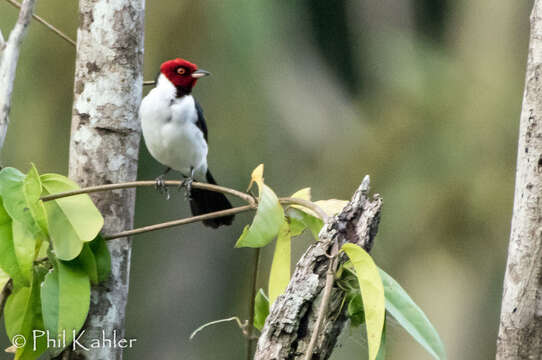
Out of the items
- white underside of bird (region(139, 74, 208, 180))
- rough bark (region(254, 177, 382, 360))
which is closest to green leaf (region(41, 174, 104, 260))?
rough bark (region(254, 177, 382, 360))

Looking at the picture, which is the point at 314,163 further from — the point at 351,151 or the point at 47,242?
the point at 47,242

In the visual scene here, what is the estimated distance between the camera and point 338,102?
6.15 meters

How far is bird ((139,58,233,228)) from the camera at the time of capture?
2926 millimetres

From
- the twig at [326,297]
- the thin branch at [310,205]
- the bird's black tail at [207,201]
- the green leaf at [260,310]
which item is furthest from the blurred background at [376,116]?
the twig at [326,297]

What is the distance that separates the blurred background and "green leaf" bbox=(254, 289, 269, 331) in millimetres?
3722

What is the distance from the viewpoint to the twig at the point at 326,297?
141 cm

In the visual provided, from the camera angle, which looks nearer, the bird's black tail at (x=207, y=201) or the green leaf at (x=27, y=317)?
the green leaf at (x=27, y=317)

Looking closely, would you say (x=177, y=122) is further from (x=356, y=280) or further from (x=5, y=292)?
(x=356, y=280)

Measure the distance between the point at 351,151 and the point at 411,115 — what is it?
23.2 inches

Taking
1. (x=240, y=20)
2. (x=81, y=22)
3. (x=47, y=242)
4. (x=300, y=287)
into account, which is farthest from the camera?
(x=240, y=20)

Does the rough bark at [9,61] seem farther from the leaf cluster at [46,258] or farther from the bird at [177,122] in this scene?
the bird at [177,122]

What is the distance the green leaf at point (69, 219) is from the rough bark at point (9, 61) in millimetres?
207

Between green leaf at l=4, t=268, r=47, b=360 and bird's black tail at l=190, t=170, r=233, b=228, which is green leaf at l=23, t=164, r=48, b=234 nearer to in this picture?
green leaf at l=4, t=268, r=47, b=360

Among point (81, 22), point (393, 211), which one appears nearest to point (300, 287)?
point (81, 22)
